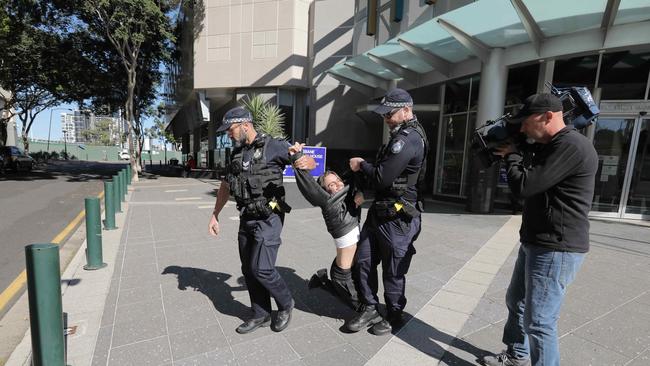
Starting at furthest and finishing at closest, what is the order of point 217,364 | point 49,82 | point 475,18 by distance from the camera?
point 49,82, point 475,18, point 217,364

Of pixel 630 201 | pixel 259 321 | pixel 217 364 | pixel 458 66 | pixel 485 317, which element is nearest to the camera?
pixel 217 364

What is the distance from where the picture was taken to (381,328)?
9.59ft

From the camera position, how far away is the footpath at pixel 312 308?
2.67 metres

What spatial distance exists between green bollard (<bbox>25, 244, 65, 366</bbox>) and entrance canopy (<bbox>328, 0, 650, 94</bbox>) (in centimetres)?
781

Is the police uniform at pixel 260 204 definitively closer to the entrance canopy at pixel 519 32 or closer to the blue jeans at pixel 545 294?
the blue jeans at pixel 545 294

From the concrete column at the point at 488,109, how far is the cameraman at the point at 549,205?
691 centimetres

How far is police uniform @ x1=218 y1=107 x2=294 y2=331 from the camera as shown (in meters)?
2.81

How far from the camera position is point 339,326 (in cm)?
308

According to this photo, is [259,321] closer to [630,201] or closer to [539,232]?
[539,232]

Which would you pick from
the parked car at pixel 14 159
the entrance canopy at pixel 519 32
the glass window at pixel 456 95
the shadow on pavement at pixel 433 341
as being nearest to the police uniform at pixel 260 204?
the shadow on pavement at pixel 433 341

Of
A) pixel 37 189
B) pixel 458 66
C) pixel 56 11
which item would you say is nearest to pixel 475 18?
pixel 458 66

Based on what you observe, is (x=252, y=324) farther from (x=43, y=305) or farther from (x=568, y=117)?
(x=568, y=117)

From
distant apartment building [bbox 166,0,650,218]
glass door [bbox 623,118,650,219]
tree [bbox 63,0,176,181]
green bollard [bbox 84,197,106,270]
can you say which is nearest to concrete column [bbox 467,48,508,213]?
distant apartment building [bbox 166,0,650,218]

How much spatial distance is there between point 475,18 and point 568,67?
3244 mm
